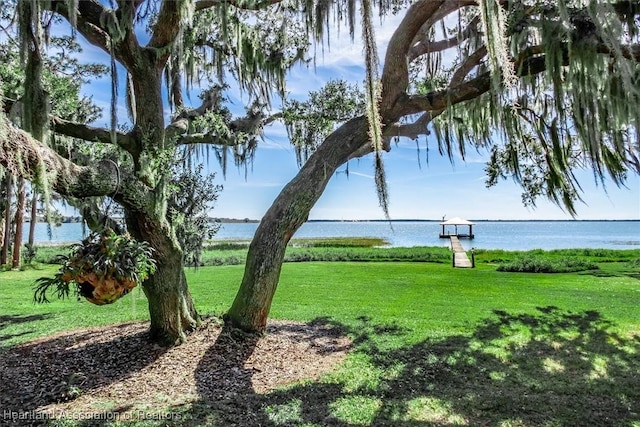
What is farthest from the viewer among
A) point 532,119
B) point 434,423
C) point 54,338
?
point 532,119

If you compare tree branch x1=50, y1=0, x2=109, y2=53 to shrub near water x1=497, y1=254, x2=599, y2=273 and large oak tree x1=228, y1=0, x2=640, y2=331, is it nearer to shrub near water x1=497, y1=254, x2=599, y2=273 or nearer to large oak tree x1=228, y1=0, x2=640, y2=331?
large oak tree x1=228, y1=0, x2=640, y2=331

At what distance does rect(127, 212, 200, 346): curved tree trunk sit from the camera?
3.81 meters

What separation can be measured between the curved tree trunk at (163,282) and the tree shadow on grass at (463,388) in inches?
21.8

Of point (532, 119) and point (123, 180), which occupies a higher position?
point (532, 119)

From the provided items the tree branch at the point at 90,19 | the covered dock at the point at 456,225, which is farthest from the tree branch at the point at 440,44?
the covered dock at the point at 456,225

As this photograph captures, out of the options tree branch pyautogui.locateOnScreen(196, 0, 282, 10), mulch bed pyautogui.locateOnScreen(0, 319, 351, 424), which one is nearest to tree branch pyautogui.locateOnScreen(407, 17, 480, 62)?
tree branch pyautogui.locateOnScreen(196, 0, 282, 10)

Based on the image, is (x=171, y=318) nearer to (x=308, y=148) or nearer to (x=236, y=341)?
(x=236, y=341)

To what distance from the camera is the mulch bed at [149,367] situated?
3053 mm

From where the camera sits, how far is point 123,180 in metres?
3.29

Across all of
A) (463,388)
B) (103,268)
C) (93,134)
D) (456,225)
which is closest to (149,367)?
(103,268)

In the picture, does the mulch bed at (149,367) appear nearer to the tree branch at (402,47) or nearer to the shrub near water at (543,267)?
the tree branch at (402,47)

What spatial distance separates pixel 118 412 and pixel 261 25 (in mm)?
4445

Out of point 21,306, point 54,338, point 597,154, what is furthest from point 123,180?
point 21,306

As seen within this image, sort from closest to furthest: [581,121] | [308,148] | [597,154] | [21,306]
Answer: [581,121] < [597,154] < [308,148] < [21,306]
